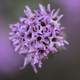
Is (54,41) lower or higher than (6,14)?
lower

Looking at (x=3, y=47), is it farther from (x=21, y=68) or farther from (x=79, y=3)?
(x=79, y=3)

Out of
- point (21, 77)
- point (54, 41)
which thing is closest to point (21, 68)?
point (21, 77)

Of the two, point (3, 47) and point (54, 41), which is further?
point (3, 47)
